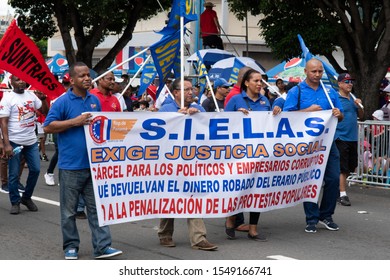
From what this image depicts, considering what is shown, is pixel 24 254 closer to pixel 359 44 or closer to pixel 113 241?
pixel 113 241

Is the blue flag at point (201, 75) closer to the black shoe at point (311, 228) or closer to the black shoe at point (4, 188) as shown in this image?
the black shoe at point (4, 188)

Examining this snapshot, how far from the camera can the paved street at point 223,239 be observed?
8.24m

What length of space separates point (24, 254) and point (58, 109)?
152cm

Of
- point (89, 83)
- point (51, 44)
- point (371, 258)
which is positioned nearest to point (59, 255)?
point (89, 83)

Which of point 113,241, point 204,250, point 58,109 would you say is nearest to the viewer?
point 58,109

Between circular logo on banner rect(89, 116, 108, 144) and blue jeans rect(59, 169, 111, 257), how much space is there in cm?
31

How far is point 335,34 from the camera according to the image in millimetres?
18406

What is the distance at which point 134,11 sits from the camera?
89.8ft

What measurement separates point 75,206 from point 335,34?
38.4ft

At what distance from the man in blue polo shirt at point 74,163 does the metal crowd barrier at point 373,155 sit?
7565 mm

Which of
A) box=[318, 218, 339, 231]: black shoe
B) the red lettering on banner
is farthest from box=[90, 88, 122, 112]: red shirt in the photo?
box=[318, 218, 339, 231]: black shoe

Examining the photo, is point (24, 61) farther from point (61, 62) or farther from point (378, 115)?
point (61, 62)

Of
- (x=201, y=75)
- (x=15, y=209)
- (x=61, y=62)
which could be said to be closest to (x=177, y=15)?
(x=15, y=209)

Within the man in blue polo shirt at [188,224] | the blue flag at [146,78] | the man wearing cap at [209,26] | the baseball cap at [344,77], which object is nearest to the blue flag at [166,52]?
the man in blue polo shirt at [188,224]
